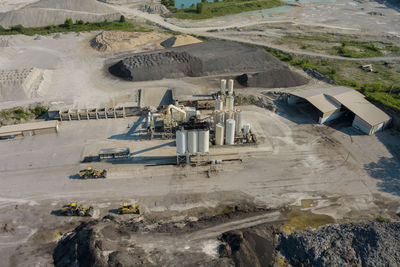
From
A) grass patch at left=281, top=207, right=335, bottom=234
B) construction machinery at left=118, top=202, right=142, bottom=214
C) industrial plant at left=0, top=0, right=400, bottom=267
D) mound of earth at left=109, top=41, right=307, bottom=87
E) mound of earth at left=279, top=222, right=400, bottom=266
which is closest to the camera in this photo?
mound of earth at left=279, top=222, right=400, bottom=266

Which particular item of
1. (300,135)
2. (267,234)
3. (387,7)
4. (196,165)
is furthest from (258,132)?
(387,7)

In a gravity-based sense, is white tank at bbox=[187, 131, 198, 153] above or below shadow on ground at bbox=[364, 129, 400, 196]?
above

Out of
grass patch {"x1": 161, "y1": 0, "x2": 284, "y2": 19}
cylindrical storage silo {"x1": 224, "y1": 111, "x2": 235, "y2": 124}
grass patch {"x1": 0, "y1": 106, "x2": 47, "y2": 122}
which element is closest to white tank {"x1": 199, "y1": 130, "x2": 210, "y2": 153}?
cylindrical storage silo {"x1": 224, "y1": 111, "x2": 235, "y2": 124}

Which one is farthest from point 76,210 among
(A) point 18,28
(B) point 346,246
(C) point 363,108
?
(A) point 18,28

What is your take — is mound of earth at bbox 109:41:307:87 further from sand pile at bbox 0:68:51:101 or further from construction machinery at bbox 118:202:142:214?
construction machinery at bbox 118:202:142:214

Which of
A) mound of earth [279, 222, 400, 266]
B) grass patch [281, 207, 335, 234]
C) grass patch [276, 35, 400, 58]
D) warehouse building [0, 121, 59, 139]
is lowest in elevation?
grass patch [281, 207, 335, 234]

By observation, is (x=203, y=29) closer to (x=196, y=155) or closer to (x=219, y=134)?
(x=219, y=134)

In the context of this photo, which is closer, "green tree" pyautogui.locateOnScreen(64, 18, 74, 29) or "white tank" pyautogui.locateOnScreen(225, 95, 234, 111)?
"white tank" pyautogui.locateOnScreen(225, 95, 234, 111)

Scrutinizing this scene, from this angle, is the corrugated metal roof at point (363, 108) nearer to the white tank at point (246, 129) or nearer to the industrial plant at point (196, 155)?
the industrial plant at point (196, 155)
